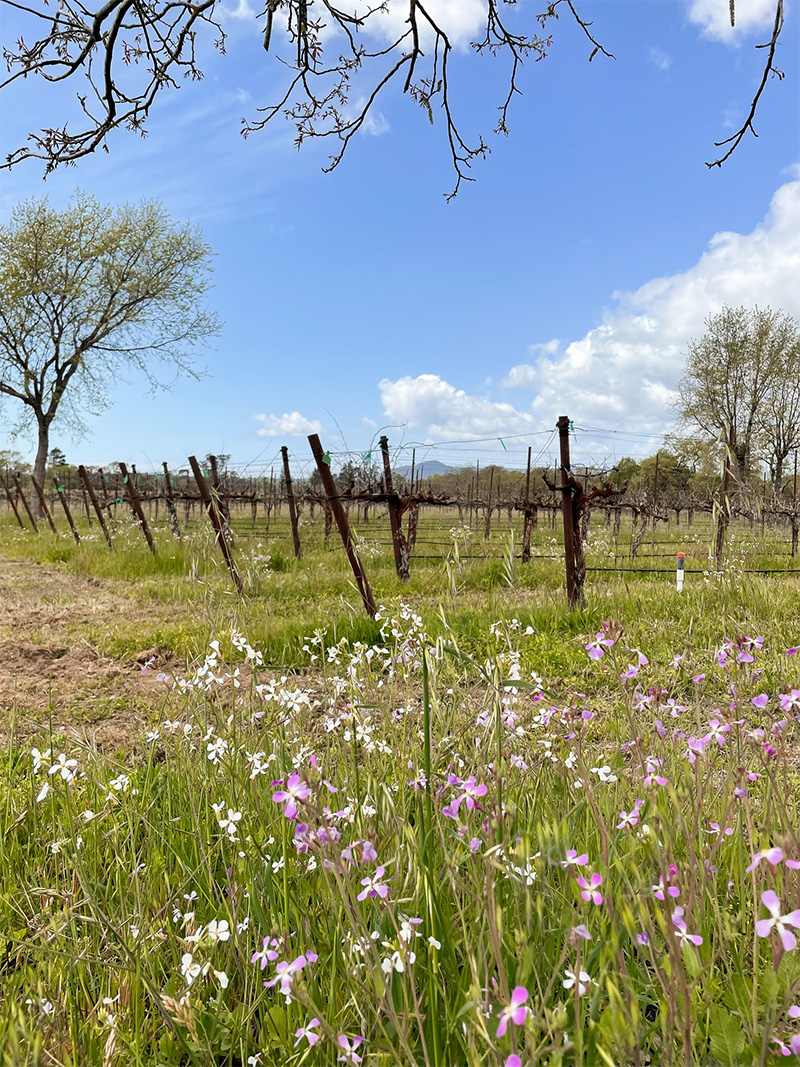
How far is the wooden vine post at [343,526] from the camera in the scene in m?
6.39

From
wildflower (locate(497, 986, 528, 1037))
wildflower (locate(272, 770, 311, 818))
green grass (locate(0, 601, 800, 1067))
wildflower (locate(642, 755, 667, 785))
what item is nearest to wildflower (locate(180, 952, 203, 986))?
green grass (locate(0, 601, 800, 1067))

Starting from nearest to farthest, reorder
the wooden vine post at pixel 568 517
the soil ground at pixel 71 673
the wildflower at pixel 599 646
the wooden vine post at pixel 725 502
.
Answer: the wildflower at pixel 599 646, the wooden vine post at pixel 725 502, the soil ground at pixel 71 673, the wooden vine post at pixel 568 517

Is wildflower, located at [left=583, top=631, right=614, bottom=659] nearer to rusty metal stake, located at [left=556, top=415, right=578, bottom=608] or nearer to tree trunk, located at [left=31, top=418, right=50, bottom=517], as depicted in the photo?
rusty metal stake, located at [left=556, top=415, right=578, bottom=608]

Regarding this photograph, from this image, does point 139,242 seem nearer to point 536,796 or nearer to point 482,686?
point 482,686

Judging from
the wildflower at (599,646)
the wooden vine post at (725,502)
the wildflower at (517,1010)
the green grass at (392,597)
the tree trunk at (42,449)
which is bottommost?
the green grass at (392,597)

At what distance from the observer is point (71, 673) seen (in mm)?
6023

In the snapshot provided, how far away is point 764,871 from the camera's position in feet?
5.15

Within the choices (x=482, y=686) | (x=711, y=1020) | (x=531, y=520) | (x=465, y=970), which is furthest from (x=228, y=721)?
(x=531, y=520)

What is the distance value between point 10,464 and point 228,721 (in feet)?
275

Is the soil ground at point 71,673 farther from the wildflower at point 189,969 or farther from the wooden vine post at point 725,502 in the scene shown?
the wooden vine post at point 725,502

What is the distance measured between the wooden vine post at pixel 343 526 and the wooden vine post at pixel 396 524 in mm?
2702

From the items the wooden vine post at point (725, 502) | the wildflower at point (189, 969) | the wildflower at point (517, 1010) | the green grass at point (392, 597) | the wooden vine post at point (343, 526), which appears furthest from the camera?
the wooden vine post at point (343, 526)

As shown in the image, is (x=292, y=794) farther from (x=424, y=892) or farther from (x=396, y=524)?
(x=396, y=524)

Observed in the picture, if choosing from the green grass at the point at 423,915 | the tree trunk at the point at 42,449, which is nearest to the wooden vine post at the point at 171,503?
the green grass at the point at 423,915
